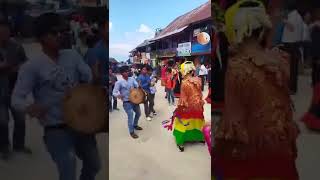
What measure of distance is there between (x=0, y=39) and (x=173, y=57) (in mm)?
2720

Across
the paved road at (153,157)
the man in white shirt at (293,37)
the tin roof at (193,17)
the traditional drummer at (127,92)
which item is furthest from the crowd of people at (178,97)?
the man in white shirt at (293,37)

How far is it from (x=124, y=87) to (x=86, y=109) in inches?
86.1

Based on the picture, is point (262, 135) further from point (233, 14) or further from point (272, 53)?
point (233, 14)

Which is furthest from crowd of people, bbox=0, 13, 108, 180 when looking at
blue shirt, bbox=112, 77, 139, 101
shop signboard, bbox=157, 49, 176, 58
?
shop signboard, bbox=157, 49, 176, 58

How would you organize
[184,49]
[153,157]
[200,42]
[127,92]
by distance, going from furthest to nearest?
[184,49] → [127,92] → [200,42] → [153,157]

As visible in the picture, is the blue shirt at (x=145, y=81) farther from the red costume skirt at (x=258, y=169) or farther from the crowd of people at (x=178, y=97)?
the red costume skirt at (x=258, y=169)

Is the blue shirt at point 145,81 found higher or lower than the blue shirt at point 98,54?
lower

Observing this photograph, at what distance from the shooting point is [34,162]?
2.75m

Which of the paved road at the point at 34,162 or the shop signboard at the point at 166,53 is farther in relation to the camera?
the shop signboard at the point at 166,53

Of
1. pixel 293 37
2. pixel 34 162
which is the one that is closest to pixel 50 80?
pixel 34 162

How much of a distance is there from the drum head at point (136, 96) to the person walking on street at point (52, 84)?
223cm

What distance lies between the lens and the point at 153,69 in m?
5.42

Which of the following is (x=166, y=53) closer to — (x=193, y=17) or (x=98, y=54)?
(x=193, y=17)

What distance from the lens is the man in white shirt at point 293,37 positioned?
2.65 metres
